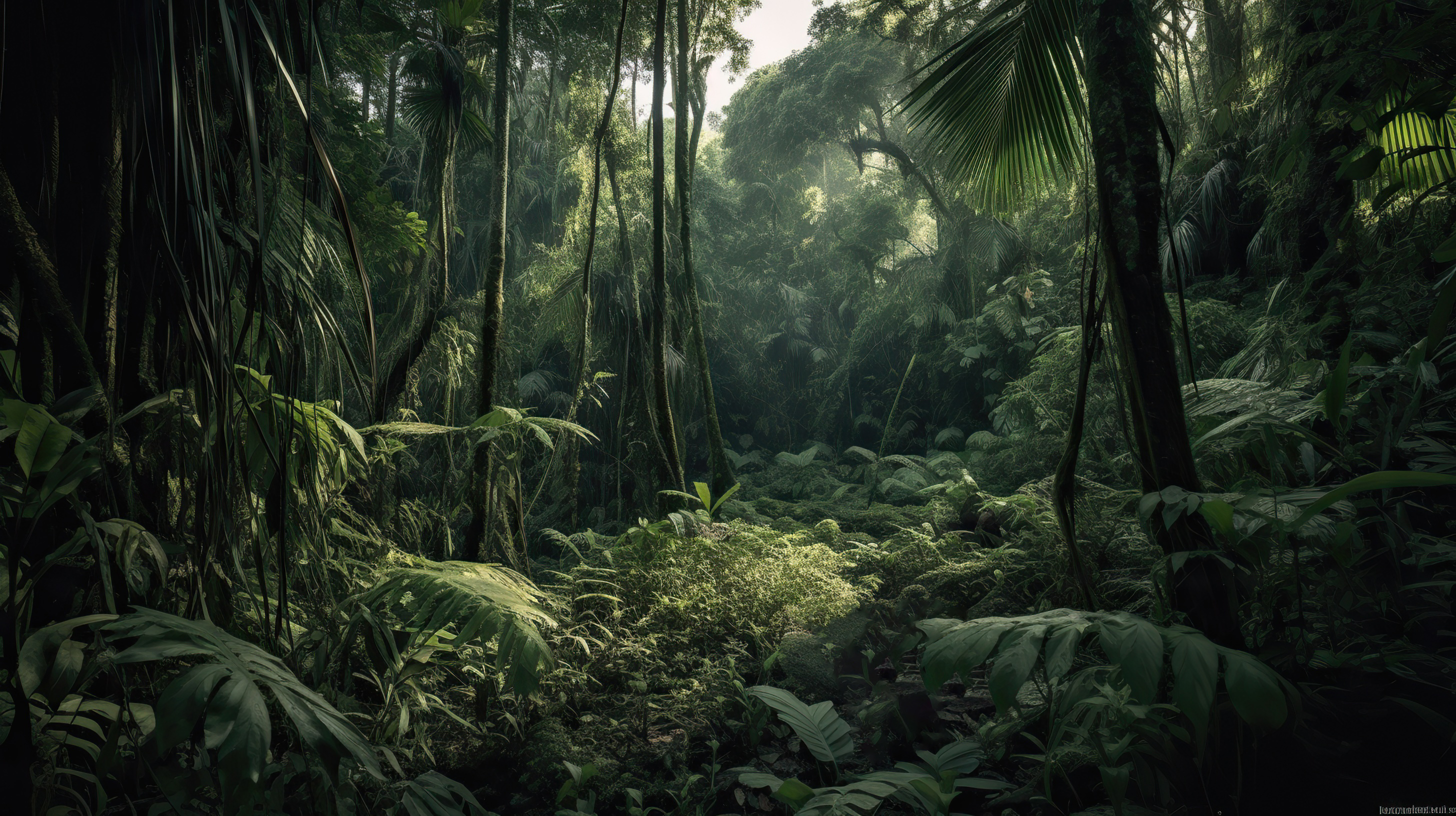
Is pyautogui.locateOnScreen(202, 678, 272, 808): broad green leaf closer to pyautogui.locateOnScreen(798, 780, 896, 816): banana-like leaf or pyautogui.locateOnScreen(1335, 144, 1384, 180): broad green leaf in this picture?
pyautogui.locateOnScreen(798, 780, 896, 816): banana-like leaf

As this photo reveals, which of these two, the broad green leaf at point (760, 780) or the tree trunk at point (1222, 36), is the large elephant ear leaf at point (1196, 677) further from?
the tree trunk at point (1222, 36)

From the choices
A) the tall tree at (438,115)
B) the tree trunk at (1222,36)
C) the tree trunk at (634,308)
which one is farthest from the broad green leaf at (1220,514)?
the tree trunk at (634,308)

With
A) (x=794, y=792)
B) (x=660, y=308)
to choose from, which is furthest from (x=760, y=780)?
(x=660, y=308)

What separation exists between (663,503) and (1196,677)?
12.3 feet

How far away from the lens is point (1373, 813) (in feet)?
3.78

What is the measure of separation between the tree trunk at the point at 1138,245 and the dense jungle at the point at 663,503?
0.01 m

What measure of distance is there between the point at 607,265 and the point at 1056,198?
563 centimetres

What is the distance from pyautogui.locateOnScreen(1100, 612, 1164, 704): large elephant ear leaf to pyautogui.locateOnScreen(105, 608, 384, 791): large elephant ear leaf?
3.95 feet

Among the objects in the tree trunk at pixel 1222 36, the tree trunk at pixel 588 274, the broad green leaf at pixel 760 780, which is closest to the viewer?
the broad green leaf at pixel 760 780

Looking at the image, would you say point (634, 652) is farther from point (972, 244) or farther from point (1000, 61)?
point (972, 244)

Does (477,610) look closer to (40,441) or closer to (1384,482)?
(40,441)

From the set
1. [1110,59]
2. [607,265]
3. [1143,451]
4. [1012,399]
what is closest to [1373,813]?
[1143,451]

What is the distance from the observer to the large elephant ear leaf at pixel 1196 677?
3.32ft

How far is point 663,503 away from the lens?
4.56 meters
